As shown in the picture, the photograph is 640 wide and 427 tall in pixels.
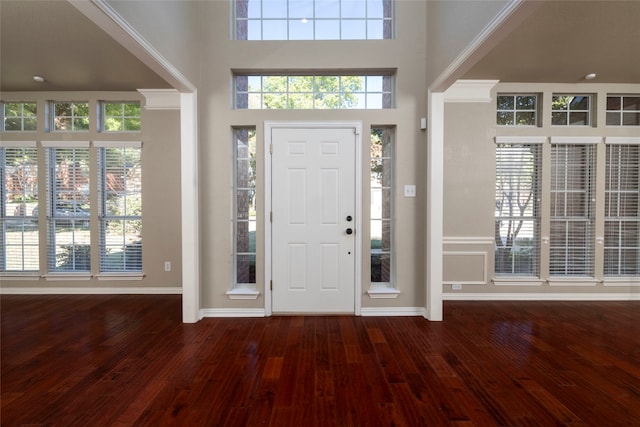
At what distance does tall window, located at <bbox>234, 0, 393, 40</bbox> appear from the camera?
3.51 metres

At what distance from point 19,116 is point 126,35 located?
3.69 metres

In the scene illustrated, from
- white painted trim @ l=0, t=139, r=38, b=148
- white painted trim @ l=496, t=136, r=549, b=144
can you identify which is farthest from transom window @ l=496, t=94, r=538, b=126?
white painted trim @ l=0, t=139, r=38, b=148

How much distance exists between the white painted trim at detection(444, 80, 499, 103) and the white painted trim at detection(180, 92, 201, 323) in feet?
10.4

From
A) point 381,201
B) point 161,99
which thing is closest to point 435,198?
point 381,201

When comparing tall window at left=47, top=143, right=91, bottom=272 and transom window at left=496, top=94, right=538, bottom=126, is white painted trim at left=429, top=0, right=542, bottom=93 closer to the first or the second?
transom window at left=496, top=94, right=538, bottom=126

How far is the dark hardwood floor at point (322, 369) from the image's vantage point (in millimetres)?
1882

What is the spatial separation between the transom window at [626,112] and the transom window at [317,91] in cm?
320

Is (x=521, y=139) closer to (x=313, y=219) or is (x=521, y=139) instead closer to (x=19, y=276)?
(x=313, y=219)

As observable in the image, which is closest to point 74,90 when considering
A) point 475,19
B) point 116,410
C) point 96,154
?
point 96,154

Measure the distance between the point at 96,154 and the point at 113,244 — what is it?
4.24ft

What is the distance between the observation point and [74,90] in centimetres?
423

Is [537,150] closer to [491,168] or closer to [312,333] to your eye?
[491,168]

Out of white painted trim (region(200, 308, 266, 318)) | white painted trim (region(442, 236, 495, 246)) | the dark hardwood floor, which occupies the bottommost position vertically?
Answer: the dark hardwood floor

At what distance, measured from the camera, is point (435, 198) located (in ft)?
10.9
